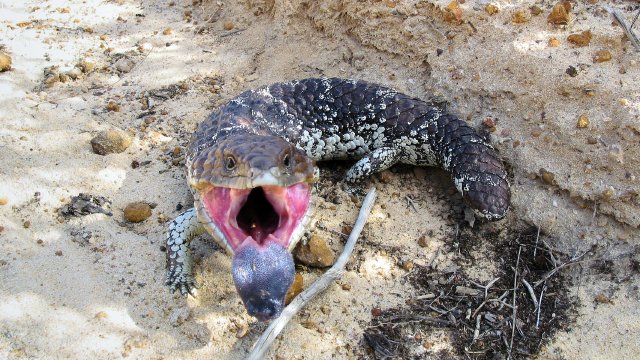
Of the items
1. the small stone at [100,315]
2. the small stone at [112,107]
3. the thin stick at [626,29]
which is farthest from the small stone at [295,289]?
the thin stick at [626,29]

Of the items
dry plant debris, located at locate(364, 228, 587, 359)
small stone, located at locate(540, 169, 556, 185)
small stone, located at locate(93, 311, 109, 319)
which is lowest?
dry plant debris, located at locate(364, 228, 587, 359)

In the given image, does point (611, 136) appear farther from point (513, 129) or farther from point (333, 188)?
point (333, 188)

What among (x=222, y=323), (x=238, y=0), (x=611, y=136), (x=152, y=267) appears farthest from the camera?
(x=238, y=0)

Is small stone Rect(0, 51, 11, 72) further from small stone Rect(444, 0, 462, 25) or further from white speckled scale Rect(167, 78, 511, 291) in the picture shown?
small stone Rect(444, 0, 462, 25)

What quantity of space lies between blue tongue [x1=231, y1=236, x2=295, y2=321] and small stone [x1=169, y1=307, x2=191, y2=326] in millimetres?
570

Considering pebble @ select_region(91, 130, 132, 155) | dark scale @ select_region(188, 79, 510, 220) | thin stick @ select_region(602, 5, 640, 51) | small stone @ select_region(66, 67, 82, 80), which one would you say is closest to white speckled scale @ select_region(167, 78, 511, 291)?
dark scale @ select_region(188, 79, 510, 220)

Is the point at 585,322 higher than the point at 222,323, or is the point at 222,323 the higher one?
the point at 222,323

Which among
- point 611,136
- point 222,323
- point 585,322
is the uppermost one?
point 611,136

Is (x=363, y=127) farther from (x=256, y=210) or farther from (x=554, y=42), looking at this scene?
(x=256, y=210)

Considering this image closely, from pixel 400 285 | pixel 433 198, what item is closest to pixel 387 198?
pixel 433 198

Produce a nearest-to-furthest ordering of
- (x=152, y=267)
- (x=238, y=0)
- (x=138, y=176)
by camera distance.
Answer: (x=152, y=267) → (x=138, y=176) → (x=238, y=0)

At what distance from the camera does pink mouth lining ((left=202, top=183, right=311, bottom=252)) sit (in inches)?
108

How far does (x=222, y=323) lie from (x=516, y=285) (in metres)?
1.76

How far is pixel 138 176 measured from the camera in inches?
160
